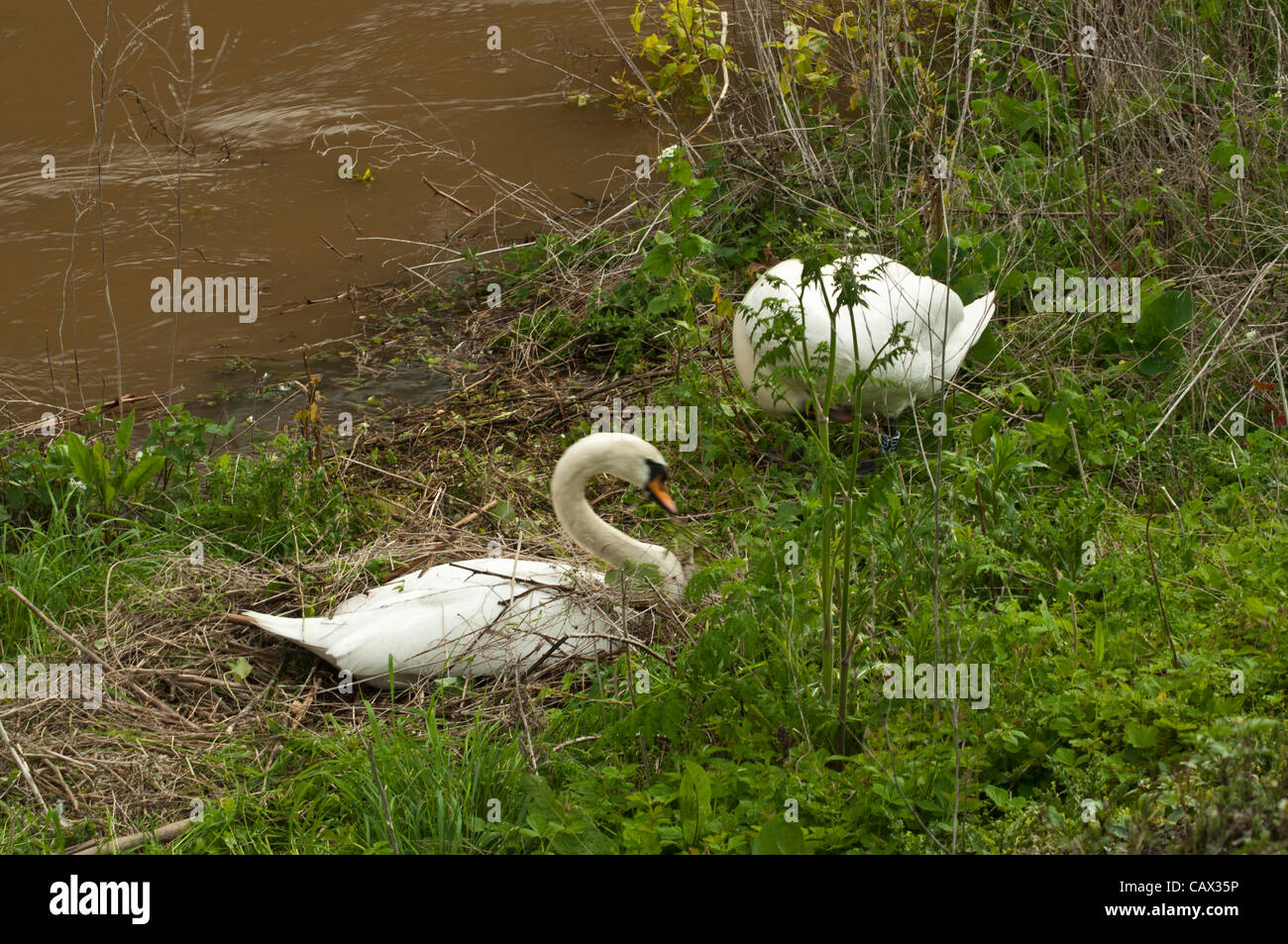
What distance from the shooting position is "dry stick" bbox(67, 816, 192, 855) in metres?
3.17

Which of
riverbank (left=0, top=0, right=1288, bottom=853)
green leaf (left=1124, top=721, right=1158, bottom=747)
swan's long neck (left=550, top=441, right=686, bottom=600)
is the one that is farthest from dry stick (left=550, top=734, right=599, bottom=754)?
green leaf (left=1124, top=721, right=1158, bottom=747)

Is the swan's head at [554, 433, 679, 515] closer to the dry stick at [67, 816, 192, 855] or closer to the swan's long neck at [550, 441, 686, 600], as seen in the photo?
the swan's long neck at [550, 441, 686, 600]

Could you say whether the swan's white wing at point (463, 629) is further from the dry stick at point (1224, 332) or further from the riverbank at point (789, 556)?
the dry stick at point (1224, 332)

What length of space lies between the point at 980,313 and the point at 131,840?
3.81 metres

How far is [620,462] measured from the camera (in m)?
4.39

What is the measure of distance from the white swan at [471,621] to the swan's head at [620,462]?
0.84 ft

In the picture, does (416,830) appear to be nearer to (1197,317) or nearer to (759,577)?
(759,577)

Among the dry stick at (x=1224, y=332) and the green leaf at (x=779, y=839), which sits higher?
the dry stick at (x=1224, y=332)

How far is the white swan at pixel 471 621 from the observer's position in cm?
388

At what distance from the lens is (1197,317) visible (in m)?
5.06

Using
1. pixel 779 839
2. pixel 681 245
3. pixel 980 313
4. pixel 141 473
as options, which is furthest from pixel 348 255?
pixel 779 839

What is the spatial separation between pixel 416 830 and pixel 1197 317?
3.86m

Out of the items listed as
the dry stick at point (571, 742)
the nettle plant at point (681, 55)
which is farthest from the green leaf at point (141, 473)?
the nettle plant at point (681, 55)

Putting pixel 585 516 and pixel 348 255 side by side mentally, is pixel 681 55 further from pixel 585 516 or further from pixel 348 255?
pixel 585 516
